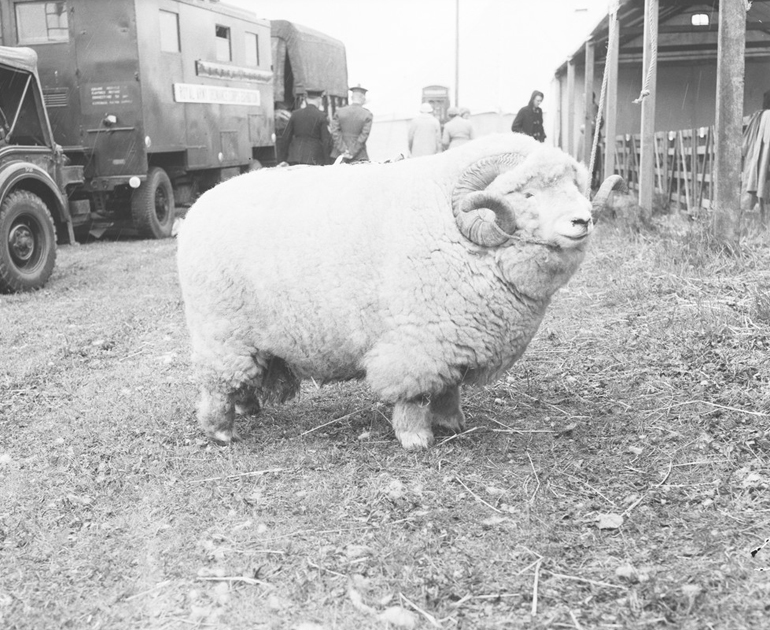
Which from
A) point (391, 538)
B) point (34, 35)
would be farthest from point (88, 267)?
point (391, 538)

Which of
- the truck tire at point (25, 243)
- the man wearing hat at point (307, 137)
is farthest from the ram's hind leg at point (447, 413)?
the man wearing hat at point (307, 137)

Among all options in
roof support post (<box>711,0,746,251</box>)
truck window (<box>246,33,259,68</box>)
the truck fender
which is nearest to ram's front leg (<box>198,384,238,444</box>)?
roof support post (<box>711,0,746,251</box>)

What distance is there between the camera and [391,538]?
3250mm

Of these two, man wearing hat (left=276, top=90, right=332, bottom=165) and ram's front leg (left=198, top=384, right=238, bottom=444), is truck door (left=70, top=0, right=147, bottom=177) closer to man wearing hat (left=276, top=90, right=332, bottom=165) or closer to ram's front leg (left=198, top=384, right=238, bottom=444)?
man wearing hat (left=276, top=90, right=332, bottom=165)

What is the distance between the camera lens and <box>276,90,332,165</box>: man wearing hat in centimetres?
1205

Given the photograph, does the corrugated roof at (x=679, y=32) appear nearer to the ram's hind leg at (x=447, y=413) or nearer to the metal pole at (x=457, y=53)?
the ram's hind leg at (x=447, y=413)

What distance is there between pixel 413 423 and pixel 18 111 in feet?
23.5

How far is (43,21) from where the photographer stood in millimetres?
12945

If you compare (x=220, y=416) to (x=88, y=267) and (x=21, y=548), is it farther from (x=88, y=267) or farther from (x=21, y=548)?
(x=88, y=267)

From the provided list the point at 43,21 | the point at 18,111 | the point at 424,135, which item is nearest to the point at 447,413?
the point at 18,111

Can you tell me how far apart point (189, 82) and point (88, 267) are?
4897 millimetres

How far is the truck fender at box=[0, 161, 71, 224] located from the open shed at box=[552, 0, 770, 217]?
6002 mm

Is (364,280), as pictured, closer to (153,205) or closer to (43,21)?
(153,205)

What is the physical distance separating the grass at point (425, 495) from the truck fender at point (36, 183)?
3.27 metres
